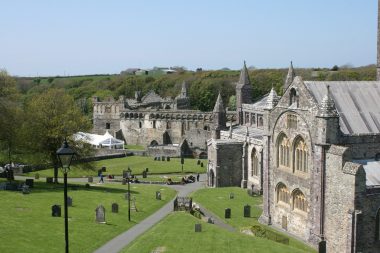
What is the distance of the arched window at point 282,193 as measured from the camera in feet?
122

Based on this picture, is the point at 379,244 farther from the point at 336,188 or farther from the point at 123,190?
the point at 123,190

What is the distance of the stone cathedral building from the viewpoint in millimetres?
29828

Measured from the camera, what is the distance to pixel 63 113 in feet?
162

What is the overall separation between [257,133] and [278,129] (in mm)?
21644

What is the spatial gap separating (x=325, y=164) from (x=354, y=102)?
18.9ft

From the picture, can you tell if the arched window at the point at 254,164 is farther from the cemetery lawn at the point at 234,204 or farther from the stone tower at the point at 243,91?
the stone tower at the point at 243,91

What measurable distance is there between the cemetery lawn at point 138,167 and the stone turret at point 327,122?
115 ft

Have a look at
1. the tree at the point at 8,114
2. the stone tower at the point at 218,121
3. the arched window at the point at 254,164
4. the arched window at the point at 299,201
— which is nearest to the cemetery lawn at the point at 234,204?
the arched window at the point at 299,201

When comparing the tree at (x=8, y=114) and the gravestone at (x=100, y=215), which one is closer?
the gravestone at (x=100, y=215)

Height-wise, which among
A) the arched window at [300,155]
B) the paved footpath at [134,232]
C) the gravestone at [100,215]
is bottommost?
the paved footpath at [134,232]

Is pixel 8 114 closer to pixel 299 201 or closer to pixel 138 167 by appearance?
pixel 138 167

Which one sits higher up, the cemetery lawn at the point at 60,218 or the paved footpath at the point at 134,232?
the cemetery lawn at the point at 60,218

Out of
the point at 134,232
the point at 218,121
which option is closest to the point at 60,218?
the point at 134,232

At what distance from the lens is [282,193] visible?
Result: 124 feet
